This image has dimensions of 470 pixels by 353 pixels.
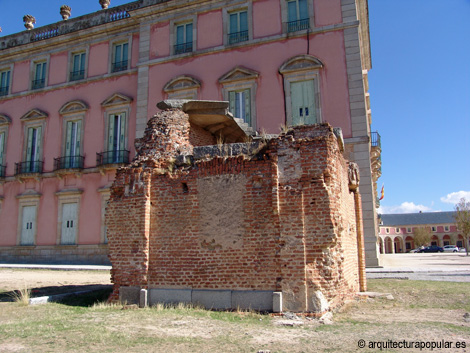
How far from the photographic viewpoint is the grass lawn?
16.2 ft

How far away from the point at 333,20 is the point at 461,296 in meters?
14.9

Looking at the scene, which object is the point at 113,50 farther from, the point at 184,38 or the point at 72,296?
the point at 72,296

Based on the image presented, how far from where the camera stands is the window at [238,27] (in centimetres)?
2100

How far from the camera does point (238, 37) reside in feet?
69.2

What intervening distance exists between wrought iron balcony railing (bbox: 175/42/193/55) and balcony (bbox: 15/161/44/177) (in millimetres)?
11158

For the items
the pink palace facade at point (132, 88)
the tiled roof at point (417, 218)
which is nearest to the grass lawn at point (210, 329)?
the pink palace facade at point (132, 88)

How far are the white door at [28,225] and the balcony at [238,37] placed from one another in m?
15.7

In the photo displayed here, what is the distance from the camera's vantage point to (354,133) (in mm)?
18219

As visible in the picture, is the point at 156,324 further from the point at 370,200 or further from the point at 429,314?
the point at 370,200

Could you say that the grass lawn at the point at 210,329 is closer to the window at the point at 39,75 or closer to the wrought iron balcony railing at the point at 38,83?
the wrought iron balcony railing at the point at 38,83

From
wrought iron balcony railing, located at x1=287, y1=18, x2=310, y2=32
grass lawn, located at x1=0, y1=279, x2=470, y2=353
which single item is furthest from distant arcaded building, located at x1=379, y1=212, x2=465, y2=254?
grass lawn, located at x1=0, y1=279, x2=470, y2=353

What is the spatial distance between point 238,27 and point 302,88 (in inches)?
206

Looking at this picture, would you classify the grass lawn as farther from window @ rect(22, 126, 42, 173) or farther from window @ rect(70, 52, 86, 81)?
window @ rect(70, 52, 86, 81)

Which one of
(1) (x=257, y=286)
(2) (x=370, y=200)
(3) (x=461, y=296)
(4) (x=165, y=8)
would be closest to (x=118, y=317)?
(1) (x=257, y=286)
